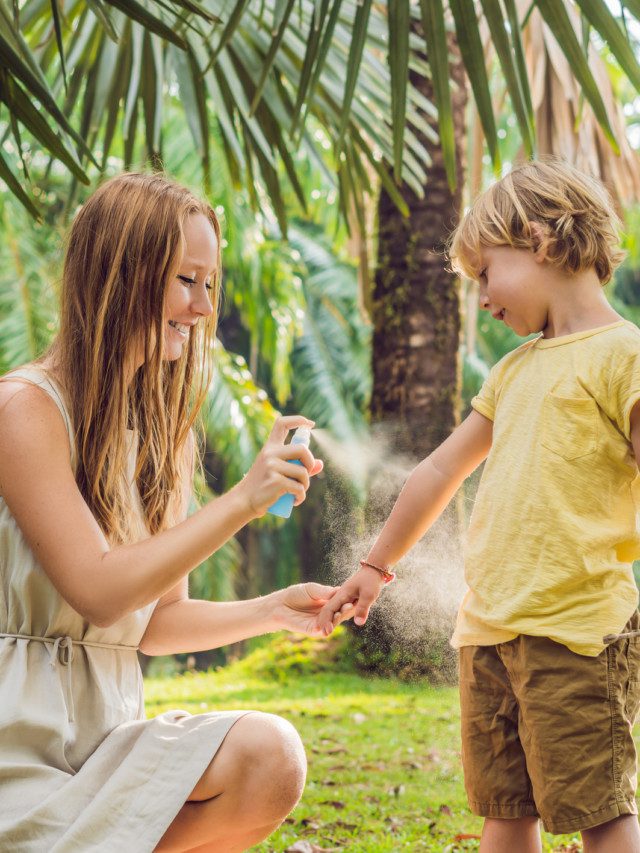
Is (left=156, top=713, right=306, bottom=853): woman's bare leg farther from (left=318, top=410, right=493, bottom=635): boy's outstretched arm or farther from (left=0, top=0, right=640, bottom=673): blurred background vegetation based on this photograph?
(left=0, top=0, right=640, bottom=673): blurred background vegetation

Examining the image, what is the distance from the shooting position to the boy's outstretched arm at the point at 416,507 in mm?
2182

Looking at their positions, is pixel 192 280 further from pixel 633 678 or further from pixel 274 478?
pixel 633 678

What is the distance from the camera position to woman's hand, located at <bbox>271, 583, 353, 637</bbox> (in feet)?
7.15

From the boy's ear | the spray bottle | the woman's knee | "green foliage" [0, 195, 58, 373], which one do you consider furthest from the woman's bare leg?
"green foliage" [0, 195, 58, 373]

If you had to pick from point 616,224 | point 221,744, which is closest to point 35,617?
point 221,744

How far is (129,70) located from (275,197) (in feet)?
2.38

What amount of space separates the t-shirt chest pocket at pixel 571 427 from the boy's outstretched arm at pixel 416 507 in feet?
0.74

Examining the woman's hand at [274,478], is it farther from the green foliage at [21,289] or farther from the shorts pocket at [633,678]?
the green foliage at [21,289]

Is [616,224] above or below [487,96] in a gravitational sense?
below

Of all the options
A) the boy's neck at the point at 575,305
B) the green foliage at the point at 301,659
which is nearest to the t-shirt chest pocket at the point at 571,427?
the boy's neck at the point at 575,305

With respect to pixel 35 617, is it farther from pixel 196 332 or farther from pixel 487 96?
pixel 487 96

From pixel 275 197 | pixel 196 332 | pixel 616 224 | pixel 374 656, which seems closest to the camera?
pixel 616 224

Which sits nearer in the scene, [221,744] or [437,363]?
[221,744]

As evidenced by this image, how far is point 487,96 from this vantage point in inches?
103
